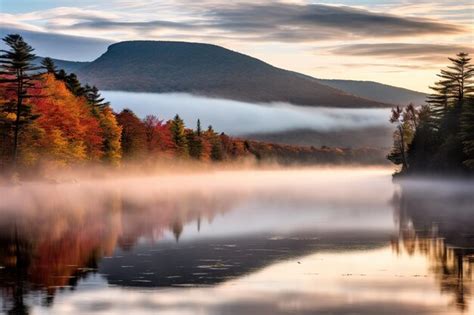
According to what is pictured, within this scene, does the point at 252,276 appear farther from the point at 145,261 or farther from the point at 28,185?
the point at 28,185

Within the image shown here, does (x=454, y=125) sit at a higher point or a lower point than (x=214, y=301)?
higher

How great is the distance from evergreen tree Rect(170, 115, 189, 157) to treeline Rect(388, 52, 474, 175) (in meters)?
41.1

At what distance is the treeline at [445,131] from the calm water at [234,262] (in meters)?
65.5

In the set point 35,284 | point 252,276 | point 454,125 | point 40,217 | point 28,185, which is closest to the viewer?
point 35,284

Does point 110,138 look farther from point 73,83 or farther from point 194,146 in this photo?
point 194,146

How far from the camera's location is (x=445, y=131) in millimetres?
132125

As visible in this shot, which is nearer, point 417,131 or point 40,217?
point 40,217

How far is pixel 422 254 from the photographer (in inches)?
1233

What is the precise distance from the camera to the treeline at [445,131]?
117m

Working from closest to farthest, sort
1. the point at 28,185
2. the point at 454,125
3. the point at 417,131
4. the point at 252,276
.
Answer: the point at 252,276 < the point at 28,185 < the point at 454,125 < the point at 417,131

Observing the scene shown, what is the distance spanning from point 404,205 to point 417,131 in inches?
3360

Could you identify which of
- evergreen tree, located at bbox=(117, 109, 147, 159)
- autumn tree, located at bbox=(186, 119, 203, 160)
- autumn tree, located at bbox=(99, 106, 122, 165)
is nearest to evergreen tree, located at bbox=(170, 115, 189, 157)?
autumn tree, located at bbox=(186, 119, 203, 160)

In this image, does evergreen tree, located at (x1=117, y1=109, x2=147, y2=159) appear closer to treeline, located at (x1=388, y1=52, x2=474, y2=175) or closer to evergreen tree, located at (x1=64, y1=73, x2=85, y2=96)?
evergreen tree, located at (x1=64, y1=73, x2=85, y2=96)

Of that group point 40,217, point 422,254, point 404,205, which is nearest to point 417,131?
point 404,205
